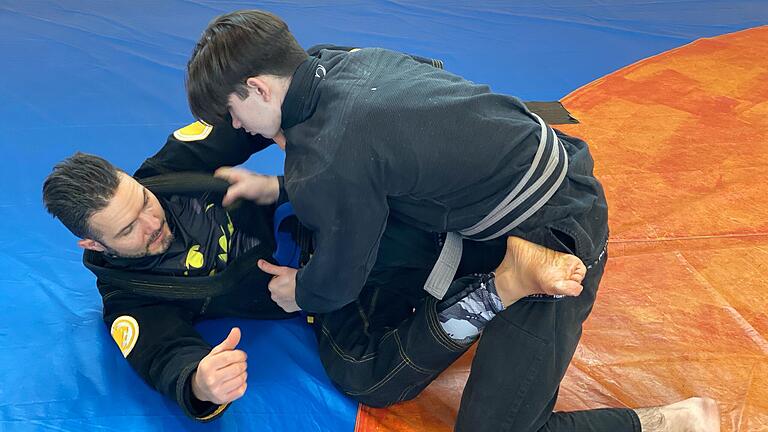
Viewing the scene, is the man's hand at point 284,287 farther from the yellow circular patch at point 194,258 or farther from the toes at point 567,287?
the toes at point 567,287

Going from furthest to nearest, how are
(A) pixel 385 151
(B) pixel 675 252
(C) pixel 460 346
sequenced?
(B) pixel 675 252
(C) pixel 460 346
(A) pixel 385 151

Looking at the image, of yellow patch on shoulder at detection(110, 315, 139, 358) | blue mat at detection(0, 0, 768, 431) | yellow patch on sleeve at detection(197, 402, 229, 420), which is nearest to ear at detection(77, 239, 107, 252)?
yellow patch on shoulder at detection(110, 315, 139, 358)

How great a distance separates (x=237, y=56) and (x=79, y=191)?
502 millimetres

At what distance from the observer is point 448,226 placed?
4.66 ft

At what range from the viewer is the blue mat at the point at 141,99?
5.25 feet

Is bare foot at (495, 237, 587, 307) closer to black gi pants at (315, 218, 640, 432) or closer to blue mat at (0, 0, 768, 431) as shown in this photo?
black gi pants at (315, 218, 640, 432)

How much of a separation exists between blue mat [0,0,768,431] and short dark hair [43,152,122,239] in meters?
0.41

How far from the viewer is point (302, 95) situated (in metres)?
1.29

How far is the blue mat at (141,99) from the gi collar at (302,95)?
2.35ft

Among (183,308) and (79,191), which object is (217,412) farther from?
(79,191)

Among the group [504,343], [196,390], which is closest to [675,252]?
[504,343]

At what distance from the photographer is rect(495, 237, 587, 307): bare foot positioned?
50.9 inches

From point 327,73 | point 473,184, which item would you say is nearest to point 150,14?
point 327,73

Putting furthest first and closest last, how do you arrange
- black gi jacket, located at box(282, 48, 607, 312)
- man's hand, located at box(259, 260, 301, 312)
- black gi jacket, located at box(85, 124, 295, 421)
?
man's hand, located at box(259, 260, 301, 312) → black gi jacket, located at box(85, 124, 295, 421) → black gi jacket, located at box(282, 48, 607, 312)
